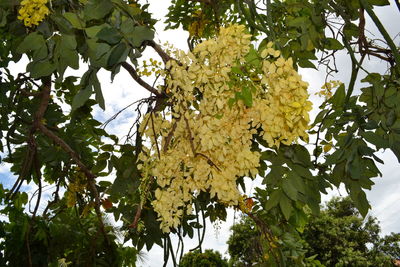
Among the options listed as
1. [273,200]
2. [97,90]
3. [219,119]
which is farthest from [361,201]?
[97,90]

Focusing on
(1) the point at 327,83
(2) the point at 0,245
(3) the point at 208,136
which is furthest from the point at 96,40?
(2) the point at 0,245

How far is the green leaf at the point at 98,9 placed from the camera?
1185 millimetres

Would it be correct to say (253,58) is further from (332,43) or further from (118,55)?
(332,43)

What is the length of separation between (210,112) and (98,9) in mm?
369

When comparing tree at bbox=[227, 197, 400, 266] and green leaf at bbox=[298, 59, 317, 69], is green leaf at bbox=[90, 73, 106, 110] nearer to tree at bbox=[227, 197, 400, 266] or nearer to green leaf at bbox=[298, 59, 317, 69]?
green leaf at bbox=[298, 59, 317, 69]

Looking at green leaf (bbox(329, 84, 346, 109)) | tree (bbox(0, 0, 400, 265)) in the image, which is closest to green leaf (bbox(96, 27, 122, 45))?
tree (bbox(0, 0, 400, 265))

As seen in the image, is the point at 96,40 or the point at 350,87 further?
the point at 350,87

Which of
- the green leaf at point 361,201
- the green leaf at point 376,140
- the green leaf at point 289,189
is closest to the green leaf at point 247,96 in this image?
the green leaf at point 289,189

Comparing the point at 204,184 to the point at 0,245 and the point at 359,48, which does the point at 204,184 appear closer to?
the point at 359,48

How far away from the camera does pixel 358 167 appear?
5.74 feet

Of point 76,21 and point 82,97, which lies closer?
point 82,97

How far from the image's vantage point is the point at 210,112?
1231 mm

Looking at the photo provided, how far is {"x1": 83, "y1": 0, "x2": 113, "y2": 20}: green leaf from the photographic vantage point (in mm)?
1185

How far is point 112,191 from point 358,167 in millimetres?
959
